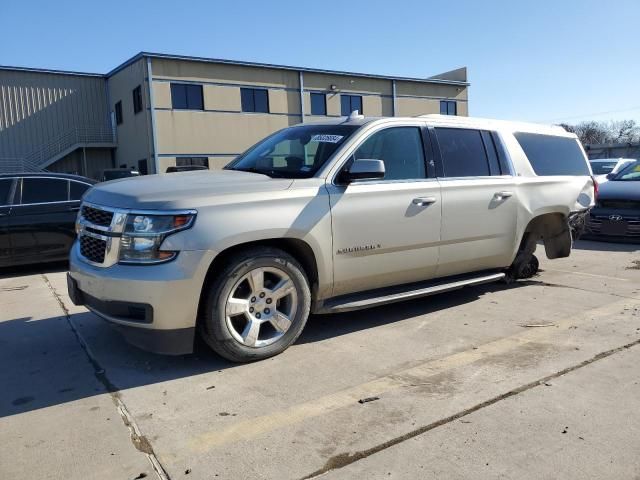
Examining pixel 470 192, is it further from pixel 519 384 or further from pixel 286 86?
pixel 286 86

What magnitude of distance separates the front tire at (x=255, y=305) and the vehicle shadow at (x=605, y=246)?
6920 millimetres

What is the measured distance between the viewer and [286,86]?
30.7 metres

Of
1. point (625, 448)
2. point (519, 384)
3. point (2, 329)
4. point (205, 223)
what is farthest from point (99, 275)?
point (625, 448)

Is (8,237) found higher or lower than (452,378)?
higher

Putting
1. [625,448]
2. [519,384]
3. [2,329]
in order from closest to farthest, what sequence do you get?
[625,448] → [519,384] → [2,329]

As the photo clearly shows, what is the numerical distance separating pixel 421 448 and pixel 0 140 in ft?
104

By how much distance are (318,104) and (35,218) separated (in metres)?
25.9

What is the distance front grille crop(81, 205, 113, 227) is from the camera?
3785 millimetres

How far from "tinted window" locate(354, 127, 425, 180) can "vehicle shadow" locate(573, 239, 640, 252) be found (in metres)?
5.68

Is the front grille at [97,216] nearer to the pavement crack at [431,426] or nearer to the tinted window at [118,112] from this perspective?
the pavement crack at [431,426]

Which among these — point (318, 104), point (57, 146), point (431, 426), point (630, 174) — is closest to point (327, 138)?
point (431, 426)

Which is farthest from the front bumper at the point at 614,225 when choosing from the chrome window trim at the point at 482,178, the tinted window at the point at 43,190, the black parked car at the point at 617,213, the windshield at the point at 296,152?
the tinted window at the point at 43,190

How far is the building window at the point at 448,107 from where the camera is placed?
37.7m

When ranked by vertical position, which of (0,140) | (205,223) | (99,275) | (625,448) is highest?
(0,140)
